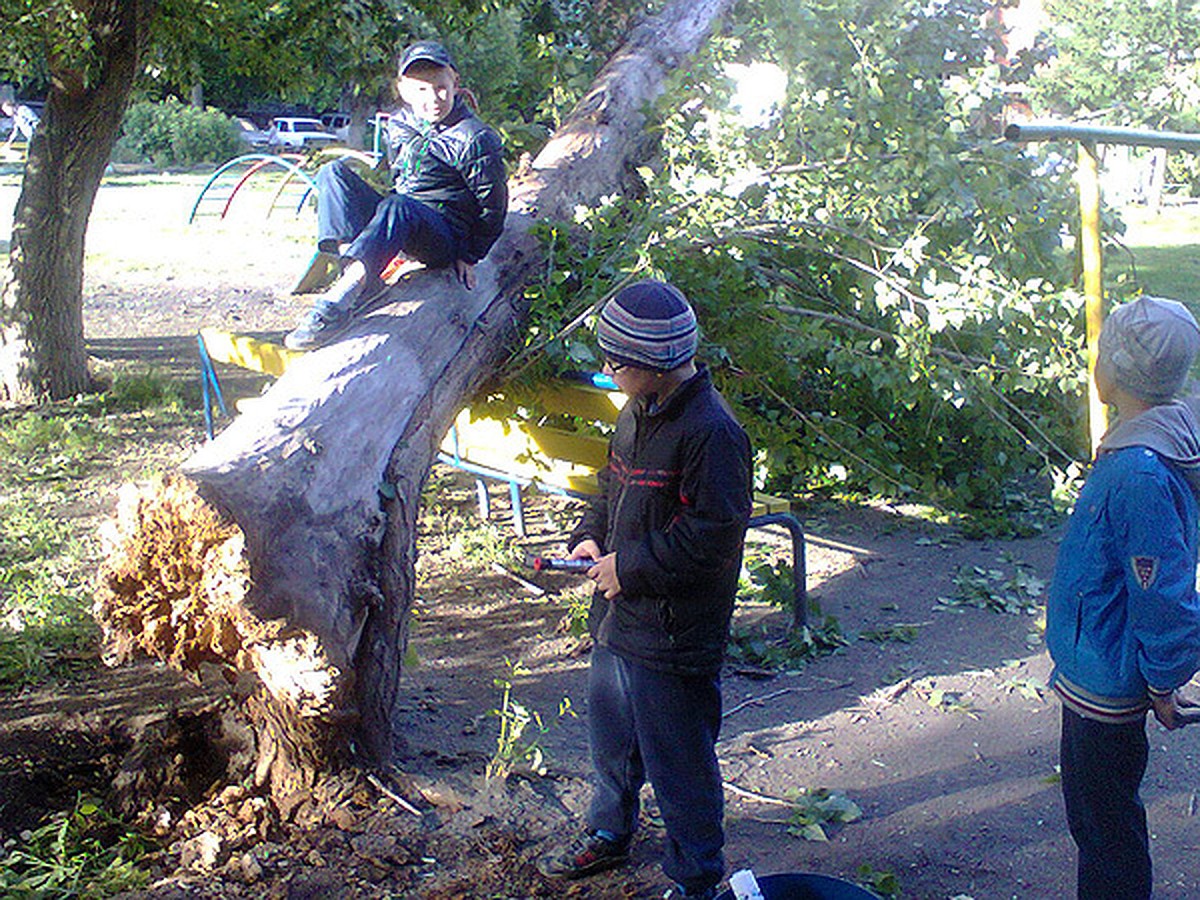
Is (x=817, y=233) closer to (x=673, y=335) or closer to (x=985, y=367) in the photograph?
(x=985, y=367)

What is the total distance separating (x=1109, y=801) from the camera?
99.3 inches

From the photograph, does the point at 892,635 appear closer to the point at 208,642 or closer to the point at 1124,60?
the point at 208,642

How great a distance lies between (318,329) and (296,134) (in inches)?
1515

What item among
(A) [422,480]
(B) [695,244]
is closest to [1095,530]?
(A) [422,480]

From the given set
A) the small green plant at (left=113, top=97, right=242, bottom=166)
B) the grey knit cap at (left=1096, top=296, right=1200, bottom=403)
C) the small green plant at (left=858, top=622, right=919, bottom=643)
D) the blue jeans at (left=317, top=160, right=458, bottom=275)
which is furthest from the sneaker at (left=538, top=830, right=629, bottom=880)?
the small green plant at (left=113, top=97, right=242, bottom=166)

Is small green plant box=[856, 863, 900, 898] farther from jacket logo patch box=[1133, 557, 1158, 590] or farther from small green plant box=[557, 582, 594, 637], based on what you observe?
small green plant box=[557, 582, 594, 637]

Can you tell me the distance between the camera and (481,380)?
4941 mm

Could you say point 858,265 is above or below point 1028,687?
above

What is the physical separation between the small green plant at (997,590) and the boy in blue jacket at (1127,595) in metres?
2.60

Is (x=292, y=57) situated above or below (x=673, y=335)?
above

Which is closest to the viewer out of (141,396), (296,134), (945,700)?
(945,700)

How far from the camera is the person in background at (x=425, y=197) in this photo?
14.9 feet

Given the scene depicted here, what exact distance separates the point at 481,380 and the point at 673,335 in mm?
2268

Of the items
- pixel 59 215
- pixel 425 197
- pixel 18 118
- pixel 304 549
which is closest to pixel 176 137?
pixel 18 118
